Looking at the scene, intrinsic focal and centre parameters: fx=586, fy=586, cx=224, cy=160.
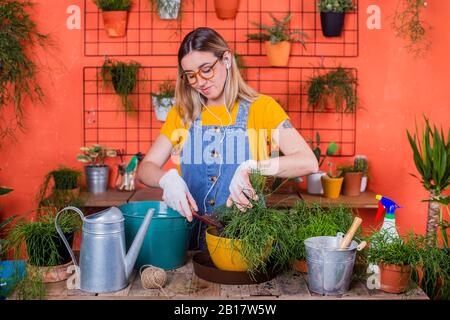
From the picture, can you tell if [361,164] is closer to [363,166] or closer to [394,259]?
[363,166]

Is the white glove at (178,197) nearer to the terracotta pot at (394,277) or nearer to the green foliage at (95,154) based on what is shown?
the terracotta pot at (394,277)

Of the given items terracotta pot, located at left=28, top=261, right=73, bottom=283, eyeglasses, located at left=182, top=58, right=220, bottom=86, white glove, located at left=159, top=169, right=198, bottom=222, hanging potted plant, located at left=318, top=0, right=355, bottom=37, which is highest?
hanging potted plant, located at left=318, top=0, right=355, bottom=37

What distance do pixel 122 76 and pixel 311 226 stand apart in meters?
2.01

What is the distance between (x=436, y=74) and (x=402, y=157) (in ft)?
1.82

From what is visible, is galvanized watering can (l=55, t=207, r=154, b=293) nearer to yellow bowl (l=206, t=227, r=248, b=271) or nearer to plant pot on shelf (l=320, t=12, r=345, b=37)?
yellow bowl (l=206, t=227, r=248, b=271)

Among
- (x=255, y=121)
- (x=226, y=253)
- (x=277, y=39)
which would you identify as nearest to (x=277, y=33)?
(x=277, y=39)

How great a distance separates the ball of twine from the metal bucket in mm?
416

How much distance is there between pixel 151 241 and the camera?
1793 millimetres

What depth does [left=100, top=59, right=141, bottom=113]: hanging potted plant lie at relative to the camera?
137 inches

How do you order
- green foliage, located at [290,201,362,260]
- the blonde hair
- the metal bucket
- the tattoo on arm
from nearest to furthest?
the metal bucket, green foliage, located at [290,201,362,260], the blonde hair, the tattoo on arm

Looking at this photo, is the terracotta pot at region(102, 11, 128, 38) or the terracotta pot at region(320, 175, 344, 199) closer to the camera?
the terracotta pot at region(320, 175, 344, 199)

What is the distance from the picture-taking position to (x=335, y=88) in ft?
11.5

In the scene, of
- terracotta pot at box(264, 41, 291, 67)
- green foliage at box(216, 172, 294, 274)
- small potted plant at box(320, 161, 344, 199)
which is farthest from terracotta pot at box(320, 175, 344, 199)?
green foliage at box(216, 172, 294, 274)
